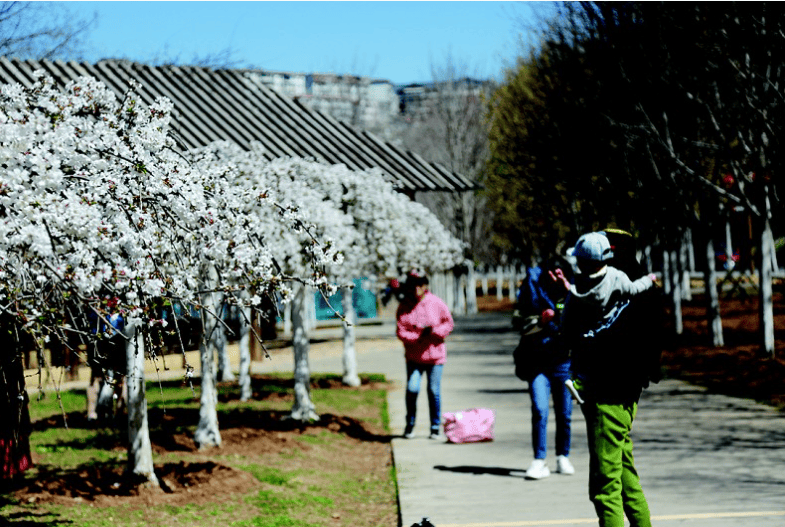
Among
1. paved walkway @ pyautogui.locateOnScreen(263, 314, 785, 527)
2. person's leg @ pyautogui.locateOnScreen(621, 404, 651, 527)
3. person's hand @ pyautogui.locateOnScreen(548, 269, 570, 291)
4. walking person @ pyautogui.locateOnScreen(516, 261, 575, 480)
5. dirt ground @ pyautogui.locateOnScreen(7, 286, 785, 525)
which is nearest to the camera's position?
person's leg @ pyautogui.locateOnScreen(621, 404, 651, 527)

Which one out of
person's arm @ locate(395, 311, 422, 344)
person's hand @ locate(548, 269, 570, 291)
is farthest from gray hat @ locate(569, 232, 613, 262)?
person's arm @ locate(395, 311, 422, 344)

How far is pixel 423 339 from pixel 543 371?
2.44 m

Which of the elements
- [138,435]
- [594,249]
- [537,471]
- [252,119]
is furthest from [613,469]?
[252,119]

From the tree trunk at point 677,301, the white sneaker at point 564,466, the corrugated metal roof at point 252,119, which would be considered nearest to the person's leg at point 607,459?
the white sneaker at point 564,466

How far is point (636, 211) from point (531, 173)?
18.9ft

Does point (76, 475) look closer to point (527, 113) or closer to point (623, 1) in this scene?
point (623, 1)

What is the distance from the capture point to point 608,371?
542 centimetres

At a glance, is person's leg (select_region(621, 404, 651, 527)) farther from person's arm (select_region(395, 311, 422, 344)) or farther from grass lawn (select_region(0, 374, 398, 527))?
person's arm (select_region(395, 311, 422, 344))

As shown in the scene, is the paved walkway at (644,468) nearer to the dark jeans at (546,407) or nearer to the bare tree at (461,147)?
the dark jeans at (546,407)

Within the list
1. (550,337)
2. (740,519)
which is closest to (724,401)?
(550,337)

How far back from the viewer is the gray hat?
18.1 ft

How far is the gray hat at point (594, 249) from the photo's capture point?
5.53 metres

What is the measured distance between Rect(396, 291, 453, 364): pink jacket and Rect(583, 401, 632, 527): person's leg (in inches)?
194

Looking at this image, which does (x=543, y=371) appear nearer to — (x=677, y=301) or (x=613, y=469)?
(x=613, y=469)
